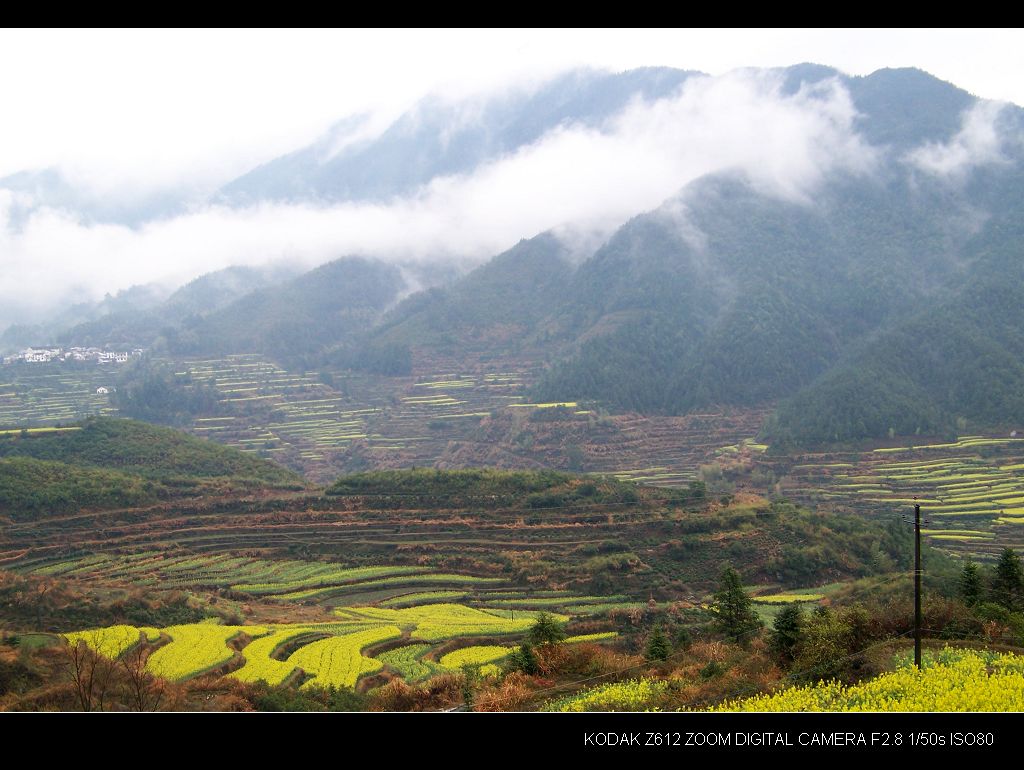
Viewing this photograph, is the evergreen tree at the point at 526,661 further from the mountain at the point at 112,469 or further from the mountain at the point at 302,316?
the mountain at the point at 302,316

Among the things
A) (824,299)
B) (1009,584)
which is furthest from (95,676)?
(824,299)

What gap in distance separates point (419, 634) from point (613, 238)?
350 feet

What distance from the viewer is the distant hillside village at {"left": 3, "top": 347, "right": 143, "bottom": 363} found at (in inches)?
4678

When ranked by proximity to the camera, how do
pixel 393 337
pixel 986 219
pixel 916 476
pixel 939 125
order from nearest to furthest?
1. pixel 916 476
2. pixel 986 219
3. pixel 393 337
4. pixel 939 125

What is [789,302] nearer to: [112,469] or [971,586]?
[112,469]

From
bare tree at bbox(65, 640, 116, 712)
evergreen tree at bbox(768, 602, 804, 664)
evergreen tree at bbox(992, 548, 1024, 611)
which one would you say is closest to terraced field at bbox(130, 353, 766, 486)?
evergreen tree at bbox(992, 548, 1024, 611)

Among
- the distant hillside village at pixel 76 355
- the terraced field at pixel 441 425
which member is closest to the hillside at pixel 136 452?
the terraced field at pixel 441 425

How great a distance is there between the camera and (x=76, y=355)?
402 ft

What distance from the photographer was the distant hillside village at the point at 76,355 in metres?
119

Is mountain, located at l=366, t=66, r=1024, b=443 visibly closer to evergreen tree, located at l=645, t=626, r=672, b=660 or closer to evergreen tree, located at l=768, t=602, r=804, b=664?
evergreen tree, located at l=645, t=626, r=672, b=660
